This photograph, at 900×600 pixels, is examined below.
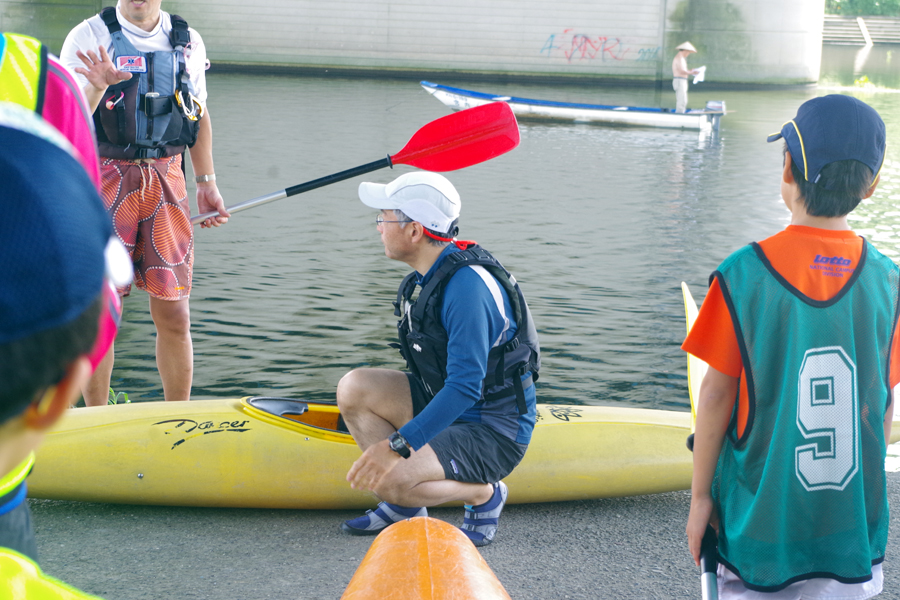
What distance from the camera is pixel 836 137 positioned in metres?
1.45

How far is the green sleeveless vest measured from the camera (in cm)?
146

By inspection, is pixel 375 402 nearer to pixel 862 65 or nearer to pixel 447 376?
pixel 447 376

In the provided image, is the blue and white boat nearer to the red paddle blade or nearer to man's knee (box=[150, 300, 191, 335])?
the red paddle blade

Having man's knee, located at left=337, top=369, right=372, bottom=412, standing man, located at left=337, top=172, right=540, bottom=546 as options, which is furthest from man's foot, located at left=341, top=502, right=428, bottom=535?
man's knee, located at left=337, top=369, right=372, bottom=412

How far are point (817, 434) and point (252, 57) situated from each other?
24.9m

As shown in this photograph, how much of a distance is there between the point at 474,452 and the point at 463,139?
55.5 inches

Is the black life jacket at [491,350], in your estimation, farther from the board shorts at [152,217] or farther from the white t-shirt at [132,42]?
the white t-shirt at [132,42]

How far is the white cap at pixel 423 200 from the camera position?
94.1 inches

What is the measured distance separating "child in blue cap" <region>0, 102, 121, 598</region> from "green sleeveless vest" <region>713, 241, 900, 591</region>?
1.25 m

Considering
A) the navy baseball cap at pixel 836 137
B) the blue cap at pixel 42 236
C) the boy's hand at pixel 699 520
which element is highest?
the blue cap at pixel 42 236

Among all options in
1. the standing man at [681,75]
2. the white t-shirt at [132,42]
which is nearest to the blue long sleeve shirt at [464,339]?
the white t-shirt at [132,42]

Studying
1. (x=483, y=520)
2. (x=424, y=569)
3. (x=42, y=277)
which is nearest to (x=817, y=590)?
(x=424, y=569)

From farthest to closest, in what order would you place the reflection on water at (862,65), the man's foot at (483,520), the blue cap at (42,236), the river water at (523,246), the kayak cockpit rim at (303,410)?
the reflection on water at (862,65) → the river water at (523,246) → the kayak cockpit rim at (303,410) → the man's foot at (483,520) → the blue cap at (42,236)

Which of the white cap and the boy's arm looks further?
the white cap
